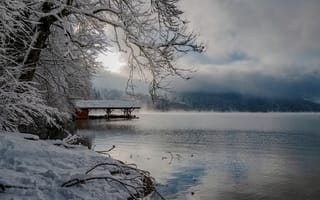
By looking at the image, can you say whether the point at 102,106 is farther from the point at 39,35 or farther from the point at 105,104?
the point at 39,35

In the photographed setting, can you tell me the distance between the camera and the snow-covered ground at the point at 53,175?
687 centimetres

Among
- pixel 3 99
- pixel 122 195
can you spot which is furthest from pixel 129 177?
pixel 3 99

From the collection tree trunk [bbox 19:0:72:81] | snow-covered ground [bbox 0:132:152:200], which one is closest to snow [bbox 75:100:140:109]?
tree trunk [bbox 19:0:72:81]

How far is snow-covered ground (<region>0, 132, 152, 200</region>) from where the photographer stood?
687 centimetres

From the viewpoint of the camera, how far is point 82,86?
63.8ft

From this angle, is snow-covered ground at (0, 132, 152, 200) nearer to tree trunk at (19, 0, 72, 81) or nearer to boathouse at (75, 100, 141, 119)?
tree trunk at (19, 0, 72, 81)

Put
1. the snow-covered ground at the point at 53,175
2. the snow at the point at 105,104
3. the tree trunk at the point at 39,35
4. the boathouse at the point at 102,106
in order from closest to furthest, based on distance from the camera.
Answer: the snow-covered ground at the point at 53,175 < the tree trunk at the point at 39,35 < the boathouse at the point at 102,106 < the snow at the point at 105,104

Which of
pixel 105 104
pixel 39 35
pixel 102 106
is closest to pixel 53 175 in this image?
pixel 39 35

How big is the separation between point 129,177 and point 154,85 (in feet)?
9.03

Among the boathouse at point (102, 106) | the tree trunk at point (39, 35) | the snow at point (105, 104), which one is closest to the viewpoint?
the tree trunk at point (39, 35)

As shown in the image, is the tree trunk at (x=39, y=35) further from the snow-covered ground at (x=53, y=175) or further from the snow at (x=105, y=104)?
the snow at (x=105, y=104)

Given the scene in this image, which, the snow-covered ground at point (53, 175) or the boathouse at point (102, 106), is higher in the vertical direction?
the boathouse at point (102, 106)

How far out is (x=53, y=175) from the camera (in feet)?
24.9

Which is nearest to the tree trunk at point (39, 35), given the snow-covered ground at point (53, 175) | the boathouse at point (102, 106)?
the snow-covered ground at point (53, 175)
